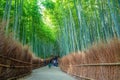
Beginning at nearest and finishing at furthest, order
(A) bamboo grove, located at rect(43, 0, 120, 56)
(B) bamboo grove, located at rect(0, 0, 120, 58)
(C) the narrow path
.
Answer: (C) the narrow path < (B) bamboo grove, located at rect(0, 0, 120, 58) < (A) bamboo grove, located at rect(43, 0, 120, 56)

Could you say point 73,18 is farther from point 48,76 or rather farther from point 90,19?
point 48,76

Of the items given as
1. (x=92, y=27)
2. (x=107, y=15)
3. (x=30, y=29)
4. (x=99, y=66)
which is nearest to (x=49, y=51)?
(x=30, y=29)

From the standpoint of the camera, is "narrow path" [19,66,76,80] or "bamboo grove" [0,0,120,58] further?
"bamboo grove" [0,0,120,58]

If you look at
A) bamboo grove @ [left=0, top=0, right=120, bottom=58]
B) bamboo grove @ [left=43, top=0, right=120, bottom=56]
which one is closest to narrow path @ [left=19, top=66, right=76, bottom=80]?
bamboo grove @ [left=0, top=0, right=120, bottom=58]

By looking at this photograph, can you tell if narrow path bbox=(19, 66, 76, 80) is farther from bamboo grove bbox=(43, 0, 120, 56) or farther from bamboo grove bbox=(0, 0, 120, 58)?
bamboo grove bbox=(43, 0, 120, 56)

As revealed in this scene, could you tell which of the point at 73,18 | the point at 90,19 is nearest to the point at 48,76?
the point at 73,18

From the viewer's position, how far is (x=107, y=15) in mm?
19281

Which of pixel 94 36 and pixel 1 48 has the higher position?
pixel 94 36

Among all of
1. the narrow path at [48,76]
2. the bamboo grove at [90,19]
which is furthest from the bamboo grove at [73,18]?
the narrow path at [48,76]

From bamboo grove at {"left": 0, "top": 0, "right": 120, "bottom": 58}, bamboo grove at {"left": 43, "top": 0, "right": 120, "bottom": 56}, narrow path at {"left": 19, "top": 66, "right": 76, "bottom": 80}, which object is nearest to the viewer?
narrow path at {"left": 19, "top": 66, "right": 76, "bottom": 80}

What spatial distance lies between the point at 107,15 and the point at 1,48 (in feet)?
48.1

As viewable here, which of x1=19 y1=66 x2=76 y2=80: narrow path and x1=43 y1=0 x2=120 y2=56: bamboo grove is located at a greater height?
x1=43 y1=0 x2=120 y2=56: bamboo grove

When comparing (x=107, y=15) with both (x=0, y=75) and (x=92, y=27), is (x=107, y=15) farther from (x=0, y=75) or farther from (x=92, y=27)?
(x=0, y=75)

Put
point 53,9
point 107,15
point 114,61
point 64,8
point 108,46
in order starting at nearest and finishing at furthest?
point 114,61, point 108,46, point 107,15, point 64,8, point 53,9
